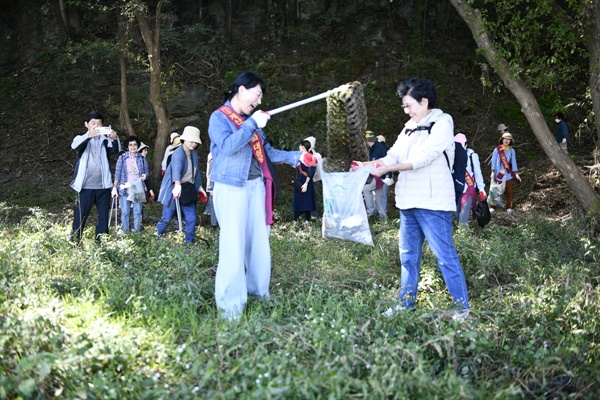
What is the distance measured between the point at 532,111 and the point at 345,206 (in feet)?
16.3

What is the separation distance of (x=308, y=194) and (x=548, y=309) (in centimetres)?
657

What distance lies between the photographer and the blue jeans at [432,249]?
5.00m

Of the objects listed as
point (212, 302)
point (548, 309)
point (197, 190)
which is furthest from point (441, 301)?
point (197, 190)

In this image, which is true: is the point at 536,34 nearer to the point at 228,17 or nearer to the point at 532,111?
the point at 532,111

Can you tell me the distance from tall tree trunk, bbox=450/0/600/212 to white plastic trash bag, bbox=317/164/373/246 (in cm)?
467

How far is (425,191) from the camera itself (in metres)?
5.04

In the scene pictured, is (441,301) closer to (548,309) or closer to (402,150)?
(548,309)

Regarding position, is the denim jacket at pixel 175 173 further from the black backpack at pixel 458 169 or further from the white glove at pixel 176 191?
the black backpack at pixel 458 169

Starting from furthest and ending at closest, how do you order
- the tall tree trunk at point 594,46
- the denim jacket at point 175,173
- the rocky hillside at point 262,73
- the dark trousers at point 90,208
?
the rocky hillside at point 262,73 → the tall tree trunk at point 594,46 → the denim jacket at point 175,173 → the dark trousers at point 90,208

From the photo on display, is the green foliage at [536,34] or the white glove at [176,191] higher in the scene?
the green foliage at [536,34]

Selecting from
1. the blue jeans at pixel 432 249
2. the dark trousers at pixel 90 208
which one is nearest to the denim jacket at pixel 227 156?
the blue jeans at pixel 432 249

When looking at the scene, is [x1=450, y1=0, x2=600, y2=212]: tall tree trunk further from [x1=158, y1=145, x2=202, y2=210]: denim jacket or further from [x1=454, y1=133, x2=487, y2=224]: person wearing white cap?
[x1=158, y1=145, x2=202, y2=210]: denim jacket

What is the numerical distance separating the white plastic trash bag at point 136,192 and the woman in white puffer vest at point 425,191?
5.58 m

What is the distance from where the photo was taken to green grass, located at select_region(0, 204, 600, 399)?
3.54 meters
